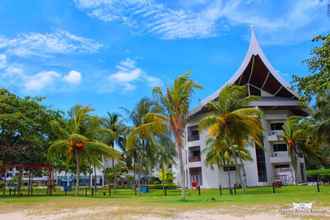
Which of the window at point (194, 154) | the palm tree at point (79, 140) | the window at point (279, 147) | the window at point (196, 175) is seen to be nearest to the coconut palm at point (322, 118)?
the palm tree at point (79, 140)

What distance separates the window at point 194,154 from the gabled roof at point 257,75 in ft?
19.3

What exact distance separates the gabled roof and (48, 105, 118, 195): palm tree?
1613cm

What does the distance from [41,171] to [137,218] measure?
27775mm

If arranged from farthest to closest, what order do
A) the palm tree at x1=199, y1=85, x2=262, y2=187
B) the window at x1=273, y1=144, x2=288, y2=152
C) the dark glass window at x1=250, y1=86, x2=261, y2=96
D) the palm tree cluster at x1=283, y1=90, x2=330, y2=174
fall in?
the dark glass window at x1=250, y1=86, x2=261, y2=96, the window at x1=273, y1=144, x2=288, y2=152, the palm tree at x1=199, y1=85, x2=262, y2=187, the palm tree cluster at x1=283, y1=90, x2=330, y2=174

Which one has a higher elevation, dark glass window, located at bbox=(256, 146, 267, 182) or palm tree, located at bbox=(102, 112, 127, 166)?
palm tree, located at bbox=(102, 112, 127, 166)

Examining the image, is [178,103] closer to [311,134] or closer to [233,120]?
[233,120]

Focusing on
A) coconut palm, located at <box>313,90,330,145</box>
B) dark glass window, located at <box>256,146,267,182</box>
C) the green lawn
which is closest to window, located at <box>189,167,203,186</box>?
dark glass window, located at <box>256,146,267,182</box>

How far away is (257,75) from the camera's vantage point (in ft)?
154

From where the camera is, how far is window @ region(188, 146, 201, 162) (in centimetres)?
4769

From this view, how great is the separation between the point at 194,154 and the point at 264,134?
31.1ft

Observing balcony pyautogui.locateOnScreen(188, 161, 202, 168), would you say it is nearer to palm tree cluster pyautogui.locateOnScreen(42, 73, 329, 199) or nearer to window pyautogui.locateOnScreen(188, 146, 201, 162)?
window pyautogui.locateOnScreen(188, 146, 201, 162)

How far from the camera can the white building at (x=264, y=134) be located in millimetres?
44188

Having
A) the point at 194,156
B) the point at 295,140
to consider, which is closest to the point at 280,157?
the point at 295,140

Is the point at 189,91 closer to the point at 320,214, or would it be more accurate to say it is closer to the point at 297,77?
the point at 297,77
